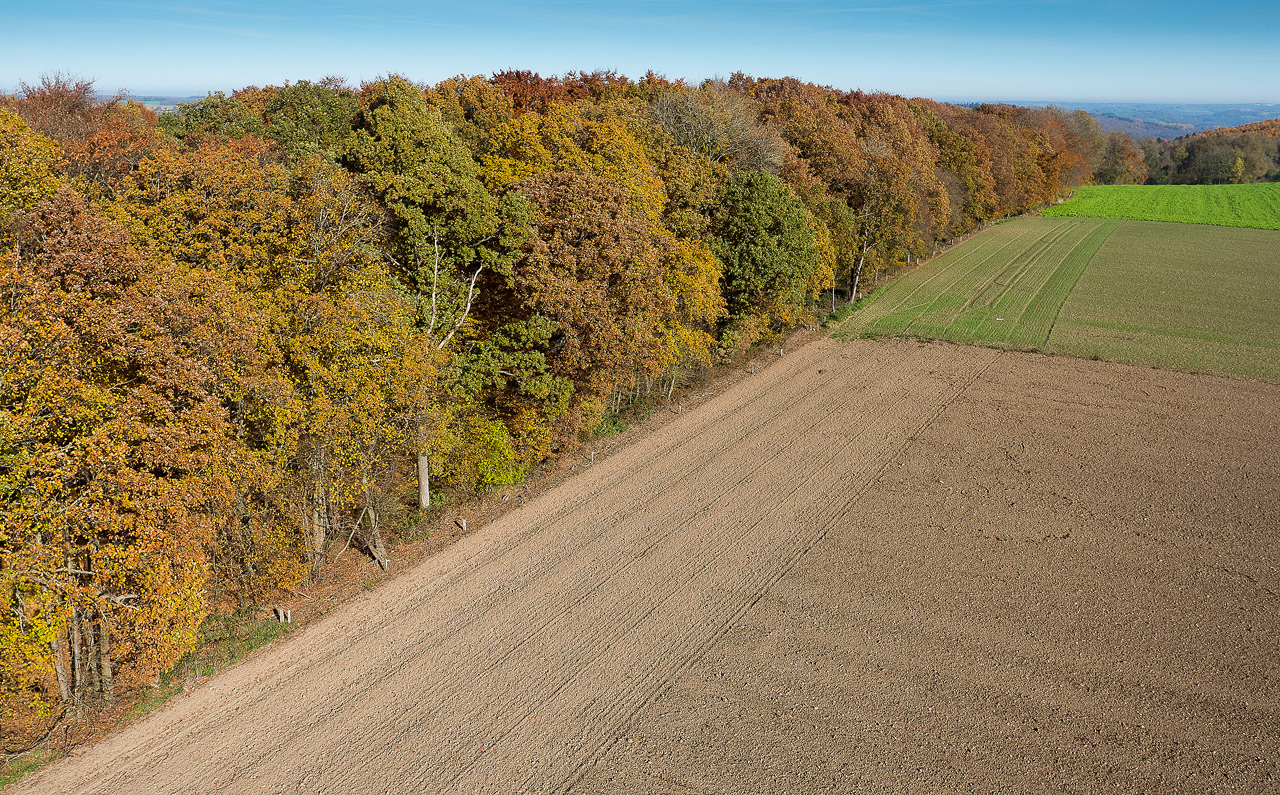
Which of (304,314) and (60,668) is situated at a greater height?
(304,314)

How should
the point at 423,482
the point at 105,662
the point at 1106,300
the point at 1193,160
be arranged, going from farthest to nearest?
the point at 1193,160, the point at 1106,300, the point at 423,482, the point at 105,662

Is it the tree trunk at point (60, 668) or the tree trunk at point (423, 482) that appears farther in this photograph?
the tree trunk at point (423, 482)

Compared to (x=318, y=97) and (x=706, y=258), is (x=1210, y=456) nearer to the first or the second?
(x=706, y=258)

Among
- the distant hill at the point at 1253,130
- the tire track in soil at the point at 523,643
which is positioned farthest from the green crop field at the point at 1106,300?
the distant hill at the point at 1253,130

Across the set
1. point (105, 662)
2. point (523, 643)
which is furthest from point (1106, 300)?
point (105, 662)

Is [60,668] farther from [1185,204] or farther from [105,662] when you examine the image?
[1185,204]

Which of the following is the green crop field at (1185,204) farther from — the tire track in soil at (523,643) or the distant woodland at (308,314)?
the tire track in soil at (523,643)

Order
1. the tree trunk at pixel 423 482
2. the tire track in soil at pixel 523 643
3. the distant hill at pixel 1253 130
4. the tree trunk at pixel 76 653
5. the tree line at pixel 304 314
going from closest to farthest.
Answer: the tree line at pixel 304 314, the tire track in soil at pixel 523 643, the tree trunk at pixel 76 653, the tree trunk at pixel 423 482, the distant hill at pixel 1253 130
